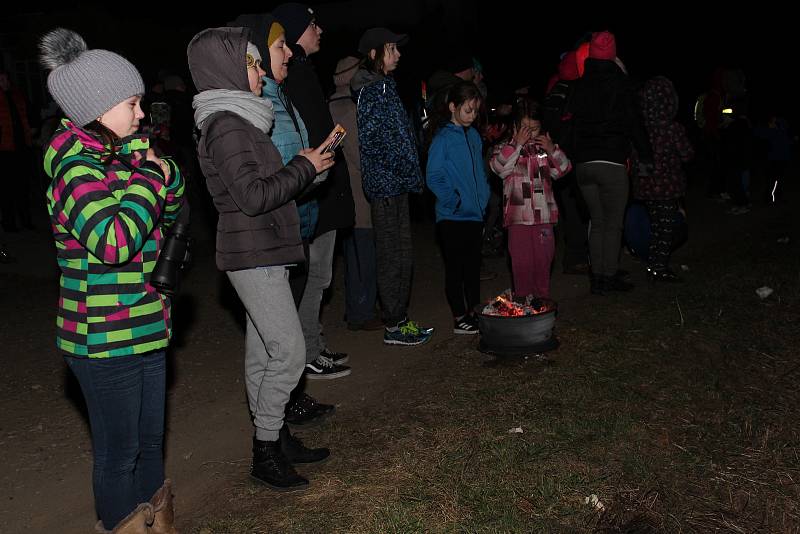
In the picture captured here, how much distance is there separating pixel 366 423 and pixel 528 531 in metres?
1.62

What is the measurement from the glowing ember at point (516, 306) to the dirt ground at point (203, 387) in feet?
1.41

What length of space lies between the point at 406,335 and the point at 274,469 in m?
2.67

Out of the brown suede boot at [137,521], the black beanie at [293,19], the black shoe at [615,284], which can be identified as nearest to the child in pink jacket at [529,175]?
the black shoe at [615,284]

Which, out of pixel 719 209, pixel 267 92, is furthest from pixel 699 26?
pixel 267 92

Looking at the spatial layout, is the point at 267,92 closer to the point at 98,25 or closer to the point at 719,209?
the point at 719,209

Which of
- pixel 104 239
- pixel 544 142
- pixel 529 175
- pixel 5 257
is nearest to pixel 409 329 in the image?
pixel 529 175

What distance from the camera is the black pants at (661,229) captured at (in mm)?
8344

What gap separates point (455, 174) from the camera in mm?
6422

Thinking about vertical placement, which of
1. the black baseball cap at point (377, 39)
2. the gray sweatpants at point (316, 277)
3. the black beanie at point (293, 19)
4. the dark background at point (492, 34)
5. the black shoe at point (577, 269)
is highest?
the dark background at point (492, 34)

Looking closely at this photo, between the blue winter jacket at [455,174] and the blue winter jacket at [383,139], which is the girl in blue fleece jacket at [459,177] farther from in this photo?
the blue winter jacket at [383,139]

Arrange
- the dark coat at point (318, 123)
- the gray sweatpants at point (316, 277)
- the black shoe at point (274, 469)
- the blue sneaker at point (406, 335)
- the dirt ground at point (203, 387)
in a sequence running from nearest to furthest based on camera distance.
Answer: the black shoe at point (274, 469), the dirt ground at point (203, 387), the dark coat at point (318, 123), the gray sweatpants at point (316, 277), the blue sneaker at point (406, 335)

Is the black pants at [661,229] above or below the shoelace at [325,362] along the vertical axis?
above

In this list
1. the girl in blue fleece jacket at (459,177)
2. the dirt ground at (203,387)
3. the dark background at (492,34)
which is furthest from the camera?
the dark background at (492,34)

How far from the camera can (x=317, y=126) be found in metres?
5.14
